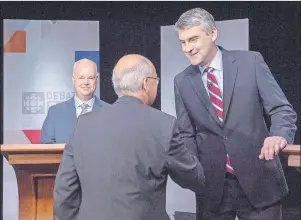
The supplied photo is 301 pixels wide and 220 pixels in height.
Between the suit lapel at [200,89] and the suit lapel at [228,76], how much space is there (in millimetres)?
63

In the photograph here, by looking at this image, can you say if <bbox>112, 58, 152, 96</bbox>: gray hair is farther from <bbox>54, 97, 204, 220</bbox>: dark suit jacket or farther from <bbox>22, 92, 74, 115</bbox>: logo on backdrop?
<bbox>22, 92, 74, 115</bbox>: logo on backdrop

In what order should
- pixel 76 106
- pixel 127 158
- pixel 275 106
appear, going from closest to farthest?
pixel 127 158
pixel 275 106
pixel 76 106

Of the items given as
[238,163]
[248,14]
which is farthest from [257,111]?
[248,14]

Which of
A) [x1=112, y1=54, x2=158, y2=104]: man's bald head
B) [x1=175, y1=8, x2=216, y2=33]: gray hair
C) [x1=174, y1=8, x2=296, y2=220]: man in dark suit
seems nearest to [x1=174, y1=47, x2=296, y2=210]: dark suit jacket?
[x1=174, y1=8, x2=296, y2=220]: man in dark suit

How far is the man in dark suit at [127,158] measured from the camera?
218 cm

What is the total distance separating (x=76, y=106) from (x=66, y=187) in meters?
1.77

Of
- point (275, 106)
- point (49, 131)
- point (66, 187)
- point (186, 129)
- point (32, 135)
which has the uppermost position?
point (275, 106)

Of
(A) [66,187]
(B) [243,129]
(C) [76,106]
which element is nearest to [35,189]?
(A) [66,187]

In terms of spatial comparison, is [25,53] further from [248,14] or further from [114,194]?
[114,194]

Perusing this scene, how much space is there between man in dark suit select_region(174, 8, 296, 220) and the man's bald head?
0.42 m

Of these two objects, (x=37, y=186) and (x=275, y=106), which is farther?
(x=37, y=186)

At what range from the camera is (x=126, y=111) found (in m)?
2.22

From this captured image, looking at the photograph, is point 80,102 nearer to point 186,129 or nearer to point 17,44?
point 186,129

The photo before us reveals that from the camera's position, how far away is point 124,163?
2.17 metres
